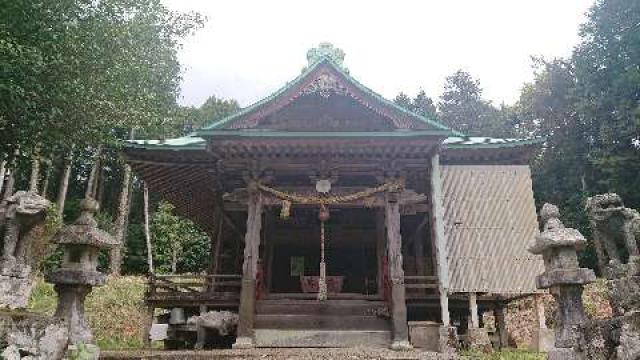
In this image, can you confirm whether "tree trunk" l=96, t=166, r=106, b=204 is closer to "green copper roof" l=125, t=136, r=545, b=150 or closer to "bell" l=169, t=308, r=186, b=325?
"green copper roof" l=125, t=136, r=545, b=150

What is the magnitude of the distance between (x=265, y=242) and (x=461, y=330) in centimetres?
633

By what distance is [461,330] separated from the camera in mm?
14867

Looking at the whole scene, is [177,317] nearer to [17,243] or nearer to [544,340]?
[17,243]

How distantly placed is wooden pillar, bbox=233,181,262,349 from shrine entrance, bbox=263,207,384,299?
3.12 metres

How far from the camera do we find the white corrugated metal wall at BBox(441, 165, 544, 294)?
13.2 meters

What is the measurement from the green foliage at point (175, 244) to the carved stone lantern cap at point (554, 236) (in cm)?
2814

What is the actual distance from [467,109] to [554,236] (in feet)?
124

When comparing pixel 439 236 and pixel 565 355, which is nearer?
pixel 565 355

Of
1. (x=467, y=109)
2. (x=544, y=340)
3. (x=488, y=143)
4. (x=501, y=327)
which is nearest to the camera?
(x=488, y=143)

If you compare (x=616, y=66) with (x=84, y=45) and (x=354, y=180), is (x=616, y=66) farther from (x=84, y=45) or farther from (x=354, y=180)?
(x=84, y=45)

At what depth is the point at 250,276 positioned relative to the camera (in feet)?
41.2

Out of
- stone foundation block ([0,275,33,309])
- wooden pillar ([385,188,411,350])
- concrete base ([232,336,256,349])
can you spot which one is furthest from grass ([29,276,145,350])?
stone foundation block ([0,275,33,309])

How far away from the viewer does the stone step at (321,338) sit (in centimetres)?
1226

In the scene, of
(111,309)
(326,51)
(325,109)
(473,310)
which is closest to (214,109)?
(111,309)
